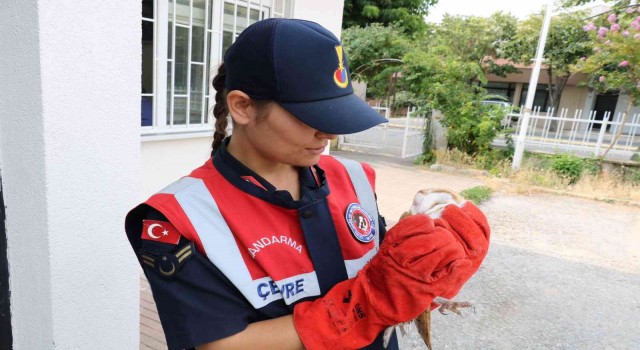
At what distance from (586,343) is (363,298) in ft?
10.0

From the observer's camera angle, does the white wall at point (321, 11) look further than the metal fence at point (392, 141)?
No

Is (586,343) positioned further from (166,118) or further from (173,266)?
(166,118)

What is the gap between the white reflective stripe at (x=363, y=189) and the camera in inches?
47.5

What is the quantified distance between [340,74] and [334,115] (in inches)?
4.2

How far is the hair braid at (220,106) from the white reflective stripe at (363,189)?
0.35 meters

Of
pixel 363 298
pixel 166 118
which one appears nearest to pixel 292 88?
pixel 363 298

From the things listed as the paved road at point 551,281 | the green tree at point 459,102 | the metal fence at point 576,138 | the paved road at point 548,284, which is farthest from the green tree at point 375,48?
the paved road at point 548,284

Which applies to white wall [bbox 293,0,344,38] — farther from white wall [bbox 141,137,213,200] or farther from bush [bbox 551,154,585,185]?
bush [bbox 551,154,585,185]

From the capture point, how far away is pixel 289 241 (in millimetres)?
982

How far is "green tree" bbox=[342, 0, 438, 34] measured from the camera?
15030 mm

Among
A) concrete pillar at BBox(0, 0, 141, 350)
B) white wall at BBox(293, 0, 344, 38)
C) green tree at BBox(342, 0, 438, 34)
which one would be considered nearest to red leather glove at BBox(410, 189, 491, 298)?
concrete pillar at BBox(0, 0, 141, 350)

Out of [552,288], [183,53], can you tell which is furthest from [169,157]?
[552,288]

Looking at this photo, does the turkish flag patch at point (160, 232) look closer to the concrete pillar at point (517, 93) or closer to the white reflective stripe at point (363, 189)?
the white reflective stripe at point (363, 189)

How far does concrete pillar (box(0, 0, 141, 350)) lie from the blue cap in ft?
2.83
